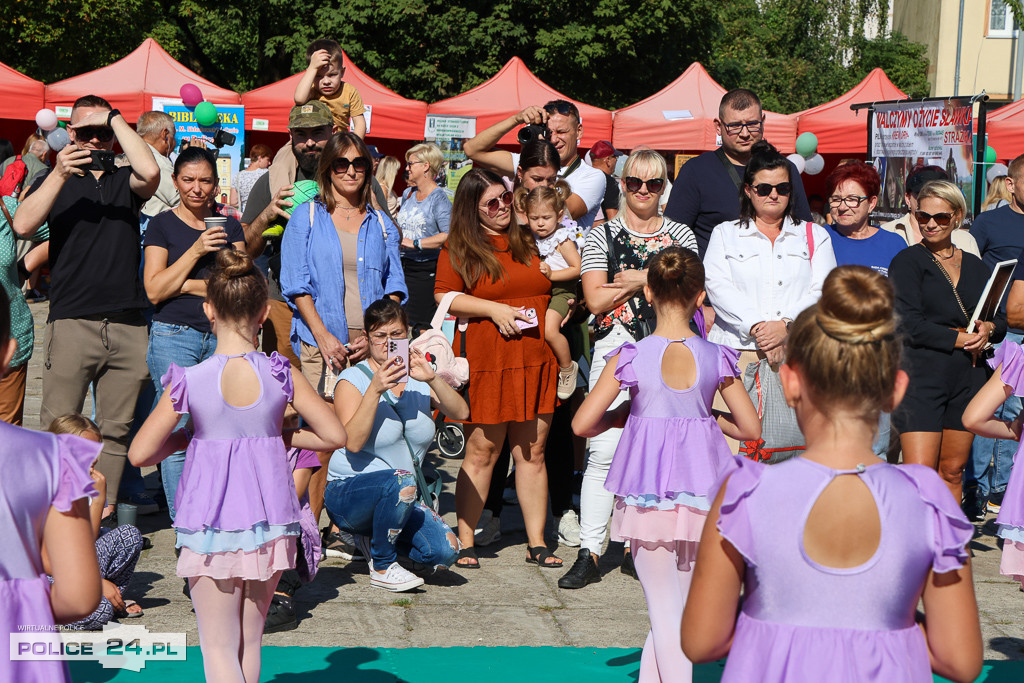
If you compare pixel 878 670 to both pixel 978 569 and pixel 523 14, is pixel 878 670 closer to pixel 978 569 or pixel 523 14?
pixel 978 569

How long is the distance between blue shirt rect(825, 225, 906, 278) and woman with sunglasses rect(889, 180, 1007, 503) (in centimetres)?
38

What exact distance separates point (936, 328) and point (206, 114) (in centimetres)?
1138

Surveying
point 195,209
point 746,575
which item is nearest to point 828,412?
point 746,575

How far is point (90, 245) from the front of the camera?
5.59m

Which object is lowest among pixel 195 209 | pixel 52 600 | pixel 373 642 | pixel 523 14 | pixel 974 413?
pixel 373 642

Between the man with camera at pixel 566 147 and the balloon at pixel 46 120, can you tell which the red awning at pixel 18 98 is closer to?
the balloon at pixel 46 120

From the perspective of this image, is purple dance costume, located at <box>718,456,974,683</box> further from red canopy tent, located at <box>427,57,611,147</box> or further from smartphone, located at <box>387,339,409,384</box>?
red canopy tent, located at <box>427,57,611,147</box>

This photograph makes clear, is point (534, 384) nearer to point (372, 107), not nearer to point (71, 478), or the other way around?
point (71, 478)

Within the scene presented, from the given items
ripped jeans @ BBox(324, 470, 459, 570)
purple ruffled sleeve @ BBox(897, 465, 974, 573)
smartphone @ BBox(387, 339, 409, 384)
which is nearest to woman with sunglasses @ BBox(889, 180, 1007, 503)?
ripped jeans @ BBox(324, 470, 459, 570)

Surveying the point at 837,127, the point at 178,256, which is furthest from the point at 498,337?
the point at 837,127

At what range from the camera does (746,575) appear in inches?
87.4

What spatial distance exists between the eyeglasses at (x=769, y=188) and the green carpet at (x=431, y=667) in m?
2.16

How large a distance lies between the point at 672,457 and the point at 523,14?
27.6 m

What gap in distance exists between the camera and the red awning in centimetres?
1698
